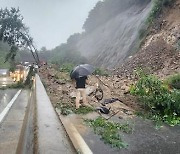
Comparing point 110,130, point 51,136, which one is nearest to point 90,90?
point 110,130

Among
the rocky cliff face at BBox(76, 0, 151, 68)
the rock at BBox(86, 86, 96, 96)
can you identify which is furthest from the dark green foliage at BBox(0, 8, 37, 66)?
the rock at BBox(86, 86, 96, 96)

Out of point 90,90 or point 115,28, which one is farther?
point 115,28

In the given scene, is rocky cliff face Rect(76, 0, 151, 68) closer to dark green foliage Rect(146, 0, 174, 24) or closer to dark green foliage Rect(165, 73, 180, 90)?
dark green foliage Rect(146, 0, 174, 24)

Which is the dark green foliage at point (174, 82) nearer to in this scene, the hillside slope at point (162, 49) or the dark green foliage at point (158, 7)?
the hillside slope at point (162, 49)

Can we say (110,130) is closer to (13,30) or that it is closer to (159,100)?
(159,100)

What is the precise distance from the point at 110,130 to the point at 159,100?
3302 millimetres

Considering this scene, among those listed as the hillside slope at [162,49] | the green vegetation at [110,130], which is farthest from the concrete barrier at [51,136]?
the hillside slope at [162,49]

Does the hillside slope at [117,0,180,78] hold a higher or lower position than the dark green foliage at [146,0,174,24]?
lower

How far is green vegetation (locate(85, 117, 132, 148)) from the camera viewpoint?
7361mm

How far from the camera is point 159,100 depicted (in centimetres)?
1122

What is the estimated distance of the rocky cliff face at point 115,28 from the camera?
35.3 meters

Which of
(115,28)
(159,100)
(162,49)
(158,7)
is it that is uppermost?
(115,28)

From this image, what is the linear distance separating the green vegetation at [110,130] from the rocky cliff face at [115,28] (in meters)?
22.1

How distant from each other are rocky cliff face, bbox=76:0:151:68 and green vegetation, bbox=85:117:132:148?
72.6 feet
